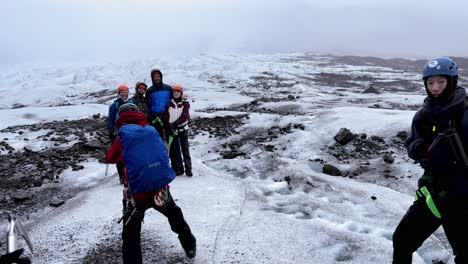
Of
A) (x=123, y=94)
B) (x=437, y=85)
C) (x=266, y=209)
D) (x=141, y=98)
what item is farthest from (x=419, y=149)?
(x=141, y=98)

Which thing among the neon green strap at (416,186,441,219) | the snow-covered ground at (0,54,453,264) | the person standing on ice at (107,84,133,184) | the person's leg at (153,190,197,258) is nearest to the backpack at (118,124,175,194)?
the person's leg at (153,190,197,258)

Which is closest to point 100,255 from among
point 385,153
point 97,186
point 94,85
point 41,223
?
point 41,223

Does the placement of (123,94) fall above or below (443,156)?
below

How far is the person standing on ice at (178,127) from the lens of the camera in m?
8.65

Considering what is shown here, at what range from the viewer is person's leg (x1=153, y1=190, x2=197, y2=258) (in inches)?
187

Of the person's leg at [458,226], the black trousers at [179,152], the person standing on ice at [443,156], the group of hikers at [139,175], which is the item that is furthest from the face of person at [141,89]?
the person's leg at [458,226]

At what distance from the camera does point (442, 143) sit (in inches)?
133

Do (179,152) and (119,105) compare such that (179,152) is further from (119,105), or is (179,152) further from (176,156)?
(119,105)

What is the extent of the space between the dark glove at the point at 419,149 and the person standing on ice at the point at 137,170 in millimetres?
2504

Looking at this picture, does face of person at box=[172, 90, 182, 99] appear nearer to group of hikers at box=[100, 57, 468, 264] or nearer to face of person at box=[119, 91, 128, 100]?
face of person at box=[119, 91, 128, 100]

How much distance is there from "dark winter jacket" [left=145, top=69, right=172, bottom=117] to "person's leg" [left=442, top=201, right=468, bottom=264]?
623 cm

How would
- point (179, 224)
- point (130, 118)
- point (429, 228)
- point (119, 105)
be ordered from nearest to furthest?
point (429, 228) → point (130, 118) → point (179, 224) → point (119, 105)

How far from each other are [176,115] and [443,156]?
6100 millimetres

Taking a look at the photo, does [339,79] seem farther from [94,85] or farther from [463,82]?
[94,85]
